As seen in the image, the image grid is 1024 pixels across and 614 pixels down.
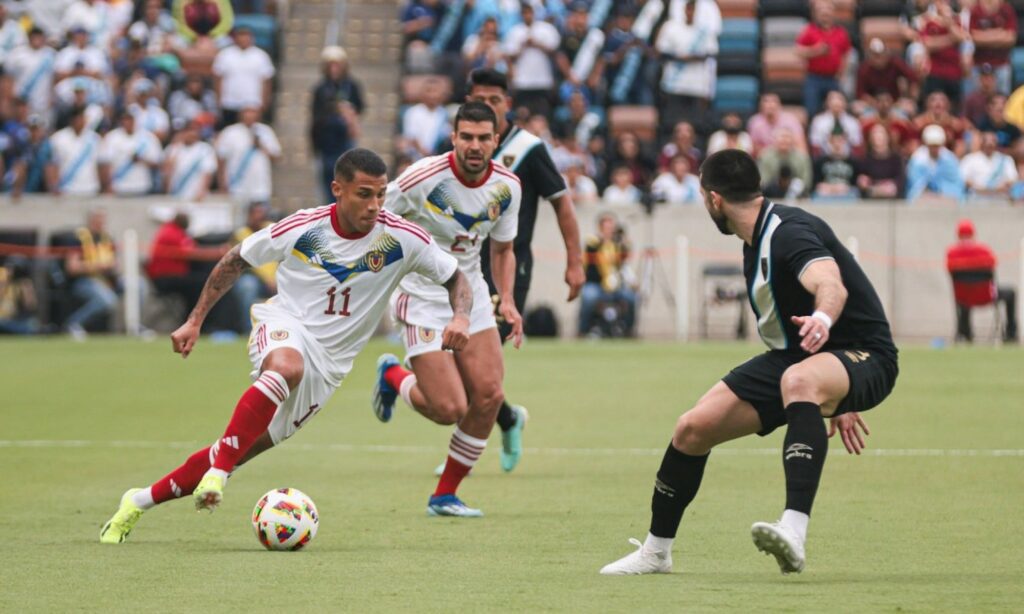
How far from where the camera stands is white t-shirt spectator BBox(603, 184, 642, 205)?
84.4 ft

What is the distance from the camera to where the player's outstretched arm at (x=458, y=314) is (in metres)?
8.59

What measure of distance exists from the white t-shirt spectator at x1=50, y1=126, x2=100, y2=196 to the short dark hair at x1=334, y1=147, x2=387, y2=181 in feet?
61.6

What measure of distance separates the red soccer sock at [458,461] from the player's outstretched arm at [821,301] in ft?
10.1

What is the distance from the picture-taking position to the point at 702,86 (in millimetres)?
27531

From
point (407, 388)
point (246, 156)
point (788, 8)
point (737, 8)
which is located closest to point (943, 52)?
point (788, 8)

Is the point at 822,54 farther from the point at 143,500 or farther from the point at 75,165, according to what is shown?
the point at 143,500

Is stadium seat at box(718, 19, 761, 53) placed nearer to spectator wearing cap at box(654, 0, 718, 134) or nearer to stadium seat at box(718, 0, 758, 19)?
stadium seat at box(718, 0, 758, 19)

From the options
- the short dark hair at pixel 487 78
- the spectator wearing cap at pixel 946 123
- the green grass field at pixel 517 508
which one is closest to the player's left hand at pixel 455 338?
the green grass field at pixel 517 508

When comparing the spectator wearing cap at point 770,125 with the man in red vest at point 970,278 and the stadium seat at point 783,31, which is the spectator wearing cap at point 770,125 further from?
the stadium seat at point 783,31

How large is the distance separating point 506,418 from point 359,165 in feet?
11.9

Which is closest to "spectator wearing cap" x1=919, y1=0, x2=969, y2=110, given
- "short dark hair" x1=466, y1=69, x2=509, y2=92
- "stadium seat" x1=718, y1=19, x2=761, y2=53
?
"stadium seat" x1=718, y1=19, x2=761, y2=53

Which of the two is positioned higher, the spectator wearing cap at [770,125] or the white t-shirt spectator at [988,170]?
the spectator wearing cap at [770,125]

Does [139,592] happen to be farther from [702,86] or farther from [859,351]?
[702,86]

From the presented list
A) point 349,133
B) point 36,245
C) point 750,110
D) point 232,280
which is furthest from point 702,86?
point 232,280
